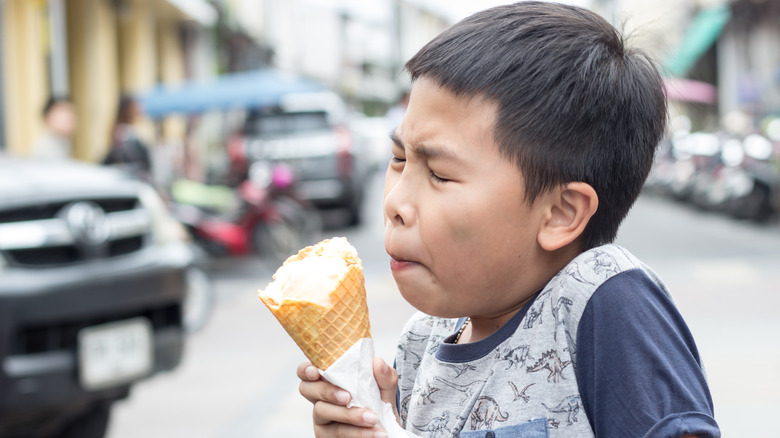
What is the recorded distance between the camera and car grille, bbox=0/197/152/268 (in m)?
3.64

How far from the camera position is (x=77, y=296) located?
3.67m

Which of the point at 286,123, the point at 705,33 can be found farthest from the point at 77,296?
the point at 705,33

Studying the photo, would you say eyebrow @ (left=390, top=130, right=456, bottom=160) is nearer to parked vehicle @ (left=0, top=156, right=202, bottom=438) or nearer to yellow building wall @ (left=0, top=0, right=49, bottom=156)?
parked vehicle @ (left=0, top=156, right=202, bottom=438)

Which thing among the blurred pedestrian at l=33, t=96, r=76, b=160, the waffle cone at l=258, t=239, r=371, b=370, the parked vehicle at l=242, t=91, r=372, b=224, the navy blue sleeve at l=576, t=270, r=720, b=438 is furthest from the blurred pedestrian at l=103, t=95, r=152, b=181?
the navy blue sleeve at l=576, t=270, r=720, b=438

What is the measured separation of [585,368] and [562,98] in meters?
0.36

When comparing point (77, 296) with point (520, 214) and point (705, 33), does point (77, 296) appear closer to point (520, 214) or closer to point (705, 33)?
point (520, 214)

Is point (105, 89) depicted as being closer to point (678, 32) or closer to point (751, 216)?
point (751, 216)

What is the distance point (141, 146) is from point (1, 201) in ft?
20.1

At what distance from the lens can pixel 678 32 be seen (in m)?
35.4

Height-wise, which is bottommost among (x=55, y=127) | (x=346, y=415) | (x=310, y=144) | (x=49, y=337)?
(x=49, y=337)

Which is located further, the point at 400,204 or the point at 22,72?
the point at 22,72

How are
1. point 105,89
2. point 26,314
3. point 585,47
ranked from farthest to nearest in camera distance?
point 105,89
point 26,314
point 585,47

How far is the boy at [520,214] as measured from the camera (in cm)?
116

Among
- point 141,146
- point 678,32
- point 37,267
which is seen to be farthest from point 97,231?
point 678,32
